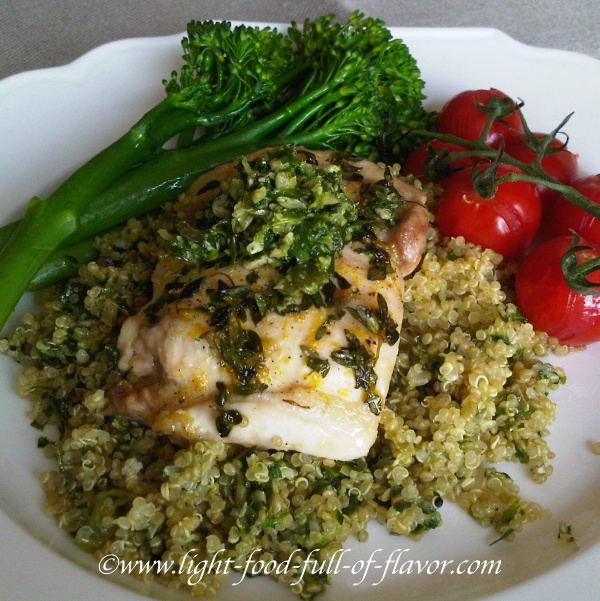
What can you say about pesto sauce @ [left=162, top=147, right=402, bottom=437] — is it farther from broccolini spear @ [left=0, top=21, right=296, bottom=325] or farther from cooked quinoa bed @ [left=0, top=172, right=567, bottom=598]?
broccolini spear @ [left=0, top=21, right=296, bottom=325]

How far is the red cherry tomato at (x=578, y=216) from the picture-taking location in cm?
331

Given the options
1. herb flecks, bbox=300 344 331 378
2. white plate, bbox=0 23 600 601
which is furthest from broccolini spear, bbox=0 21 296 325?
herb flecks, bbox=300 344 331 378

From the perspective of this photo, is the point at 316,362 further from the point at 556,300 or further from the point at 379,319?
the point at 556,300

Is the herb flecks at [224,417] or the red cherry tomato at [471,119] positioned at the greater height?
the red cherry tomato at [471,119]

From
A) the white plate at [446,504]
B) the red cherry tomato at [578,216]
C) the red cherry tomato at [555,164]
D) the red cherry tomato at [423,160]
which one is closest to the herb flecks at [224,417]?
the white plate at [446,504]

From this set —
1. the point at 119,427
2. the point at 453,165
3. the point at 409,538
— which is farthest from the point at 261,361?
the point at 453,165

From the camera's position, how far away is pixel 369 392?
2422 millimetres

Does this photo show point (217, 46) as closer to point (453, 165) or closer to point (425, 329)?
point (453, 165)

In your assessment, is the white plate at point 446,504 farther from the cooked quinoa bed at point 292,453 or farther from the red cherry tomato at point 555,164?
the red cherry tomato at point 555,164

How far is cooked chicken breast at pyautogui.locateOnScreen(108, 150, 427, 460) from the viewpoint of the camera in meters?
2.32

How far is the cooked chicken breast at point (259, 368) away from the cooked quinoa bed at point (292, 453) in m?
0.14

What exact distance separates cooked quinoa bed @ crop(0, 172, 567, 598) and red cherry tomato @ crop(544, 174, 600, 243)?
1.84ft

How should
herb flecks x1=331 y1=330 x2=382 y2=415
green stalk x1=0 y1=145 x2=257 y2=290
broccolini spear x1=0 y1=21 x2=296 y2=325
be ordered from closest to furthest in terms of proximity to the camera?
1. herb flecks x1=331 y1=330 x2=382 y2=415
2. broccolini spear x1=0 y1=21 x2=296 y2=325
3. green stalk x1=0 y1=145 x2=257 y2=290

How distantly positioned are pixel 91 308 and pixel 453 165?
210 cm
